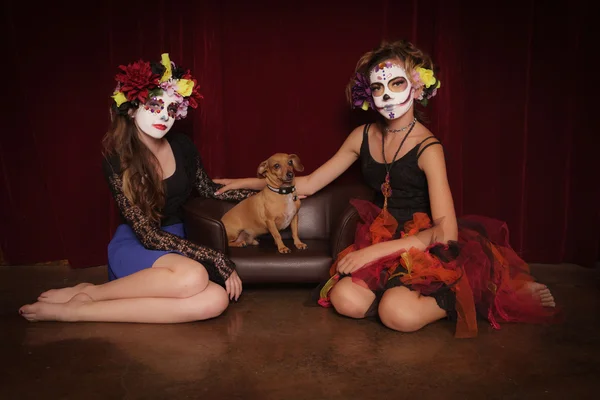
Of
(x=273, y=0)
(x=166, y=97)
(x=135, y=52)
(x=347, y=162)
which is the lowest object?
(x=347, y=162)

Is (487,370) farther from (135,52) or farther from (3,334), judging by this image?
(135,52)

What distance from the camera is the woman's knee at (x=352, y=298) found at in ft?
10.1

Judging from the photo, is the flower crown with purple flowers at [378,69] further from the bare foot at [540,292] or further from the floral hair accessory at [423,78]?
the bare foot at [540,292]

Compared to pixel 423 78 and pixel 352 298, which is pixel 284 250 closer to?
pixel 352 298

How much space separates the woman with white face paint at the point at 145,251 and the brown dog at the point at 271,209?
423 millimetres

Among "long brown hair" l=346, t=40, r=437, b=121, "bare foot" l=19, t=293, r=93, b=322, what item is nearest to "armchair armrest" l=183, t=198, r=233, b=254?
"bare foot" l=19, t=293, r=93, b=322

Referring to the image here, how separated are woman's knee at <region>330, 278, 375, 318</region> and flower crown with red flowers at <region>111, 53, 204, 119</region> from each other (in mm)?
1259

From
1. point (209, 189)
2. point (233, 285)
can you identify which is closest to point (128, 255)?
point (233, 285)

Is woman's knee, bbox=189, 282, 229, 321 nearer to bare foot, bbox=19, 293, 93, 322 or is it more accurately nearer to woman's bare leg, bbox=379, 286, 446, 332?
bare foot, bbox=19, 293, 93, 322

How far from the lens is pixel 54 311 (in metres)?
3.07

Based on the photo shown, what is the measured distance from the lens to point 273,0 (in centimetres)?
388

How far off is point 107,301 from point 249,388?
1011 millimetres

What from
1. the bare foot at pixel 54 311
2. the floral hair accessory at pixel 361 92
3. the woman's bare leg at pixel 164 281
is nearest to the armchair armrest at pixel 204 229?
the woman's bare leg at pixel 164 281

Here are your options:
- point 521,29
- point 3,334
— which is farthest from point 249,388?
point 521,29
